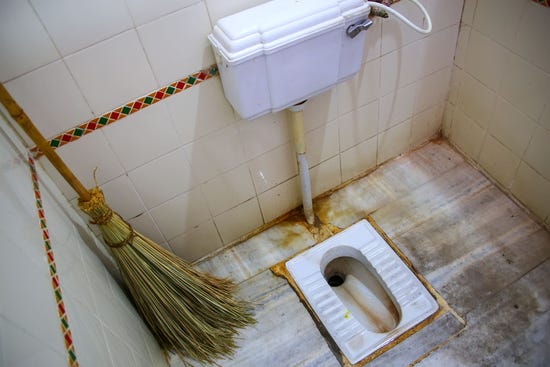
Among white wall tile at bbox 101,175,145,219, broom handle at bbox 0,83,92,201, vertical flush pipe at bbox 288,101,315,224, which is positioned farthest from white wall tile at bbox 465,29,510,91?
broom handle at bbox 0,83,92,201

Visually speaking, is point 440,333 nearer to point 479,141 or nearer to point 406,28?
point 479,141

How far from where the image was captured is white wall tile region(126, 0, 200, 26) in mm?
1096

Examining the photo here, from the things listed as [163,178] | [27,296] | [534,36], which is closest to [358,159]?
[534,36]

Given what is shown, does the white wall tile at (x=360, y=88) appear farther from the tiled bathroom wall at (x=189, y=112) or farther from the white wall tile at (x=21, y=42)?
the white wall tile at (x=21, y=42)

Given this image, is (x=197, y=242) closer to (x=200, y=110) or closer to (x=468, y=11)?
(x=200, y=110)

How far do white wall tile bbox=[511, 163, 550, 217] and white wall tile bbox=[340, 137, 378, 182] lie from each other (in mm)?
638

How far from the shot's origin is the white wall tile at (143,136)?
1.29 m

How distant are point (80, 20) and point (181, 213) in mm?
810

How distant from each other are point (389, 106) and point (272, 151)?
597mm

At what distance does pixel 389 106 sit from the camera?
1864 mm

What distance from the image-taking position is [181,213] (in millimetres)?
1644

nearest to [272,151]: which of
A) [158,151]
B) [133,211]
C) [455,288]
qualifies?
A: [158,151]

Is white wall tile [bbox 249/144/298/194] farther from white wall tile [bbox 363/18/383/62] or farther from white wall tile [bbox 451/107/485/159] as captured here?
white wall tile [bbox 451/107/485/159]

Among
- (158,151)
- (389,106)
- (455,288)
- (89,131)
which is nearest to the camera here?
(89,131)
